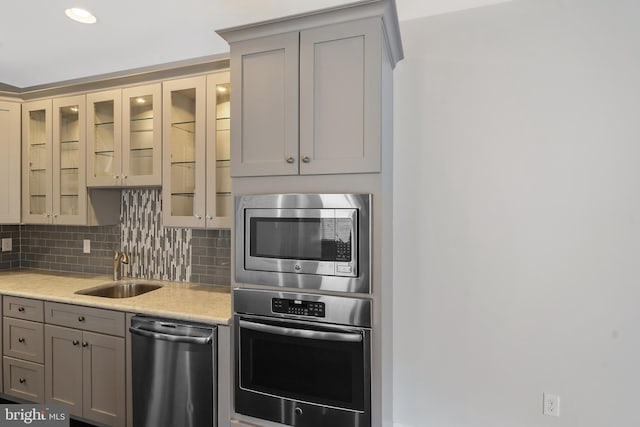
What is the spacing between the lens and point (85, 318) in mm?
2455

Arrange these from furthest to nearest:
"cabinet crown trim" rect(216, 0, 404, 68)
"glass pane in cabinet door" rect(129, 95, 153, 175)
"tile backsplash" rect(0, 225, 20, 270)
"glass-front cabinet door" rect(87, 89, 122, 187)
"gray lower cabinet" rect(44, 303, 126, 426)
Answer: "tile backsplash" rect(0, 225, 20, 270) → "glass-front cabinet door" rect(87, 89, 122, 187) → "glass pane in cabinet door" rect(129, 95, 153, 175) → "gray lower cabinet" rect(44, 303, 126, 426) → "cabinet crown trim" rect(216, 0, 404, 68)

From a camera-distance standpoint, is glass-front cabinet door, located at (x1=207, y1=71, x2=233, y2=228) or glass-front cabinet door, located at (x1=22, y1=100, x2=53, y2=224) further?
glass-front cabinet door, located at (x1=22, y1=100, x2=53, y2=224)

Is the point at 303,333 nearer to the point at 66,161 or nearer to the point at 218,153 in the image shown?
the point at 218,153

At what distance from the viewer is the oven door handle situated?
1.83 metres

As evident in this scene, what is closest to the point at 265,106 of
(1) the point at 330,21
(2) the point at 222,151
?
(1) the point at 330,21

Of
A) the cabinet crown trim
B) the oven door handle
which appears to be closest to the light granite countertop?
the oven door handle

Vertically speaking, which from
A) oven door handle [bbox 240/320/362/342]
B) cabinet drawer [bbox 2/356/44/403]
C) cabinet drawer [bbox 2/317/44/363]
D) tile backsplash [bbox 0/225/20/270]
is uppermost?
tile backsplash [bbox 0/225/20/270]

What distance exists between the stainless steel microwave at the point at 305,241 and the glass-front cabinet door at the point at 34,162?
2210mm

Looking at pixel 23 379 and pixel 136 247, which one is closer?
pixel 23 379

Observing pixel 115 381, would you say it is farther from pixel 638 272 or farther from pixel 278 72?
pixel 638 272

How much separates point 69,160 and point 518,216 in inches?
133

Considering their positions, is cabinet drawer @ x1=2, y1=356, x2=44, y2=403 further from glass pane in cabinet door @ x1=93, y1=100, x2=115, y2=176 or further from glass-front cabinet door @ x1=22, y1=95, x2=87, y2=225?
glass pane in cabinet door @ x1=93, y1=100, x2=115, y2=176

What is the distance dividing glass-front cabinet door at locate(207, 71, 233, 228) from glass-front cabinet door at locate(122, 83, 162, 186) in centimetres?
45

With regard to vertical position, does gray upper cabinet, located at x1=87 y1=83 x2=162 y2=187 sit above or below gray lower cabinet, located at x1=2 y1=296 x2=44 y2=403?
above
